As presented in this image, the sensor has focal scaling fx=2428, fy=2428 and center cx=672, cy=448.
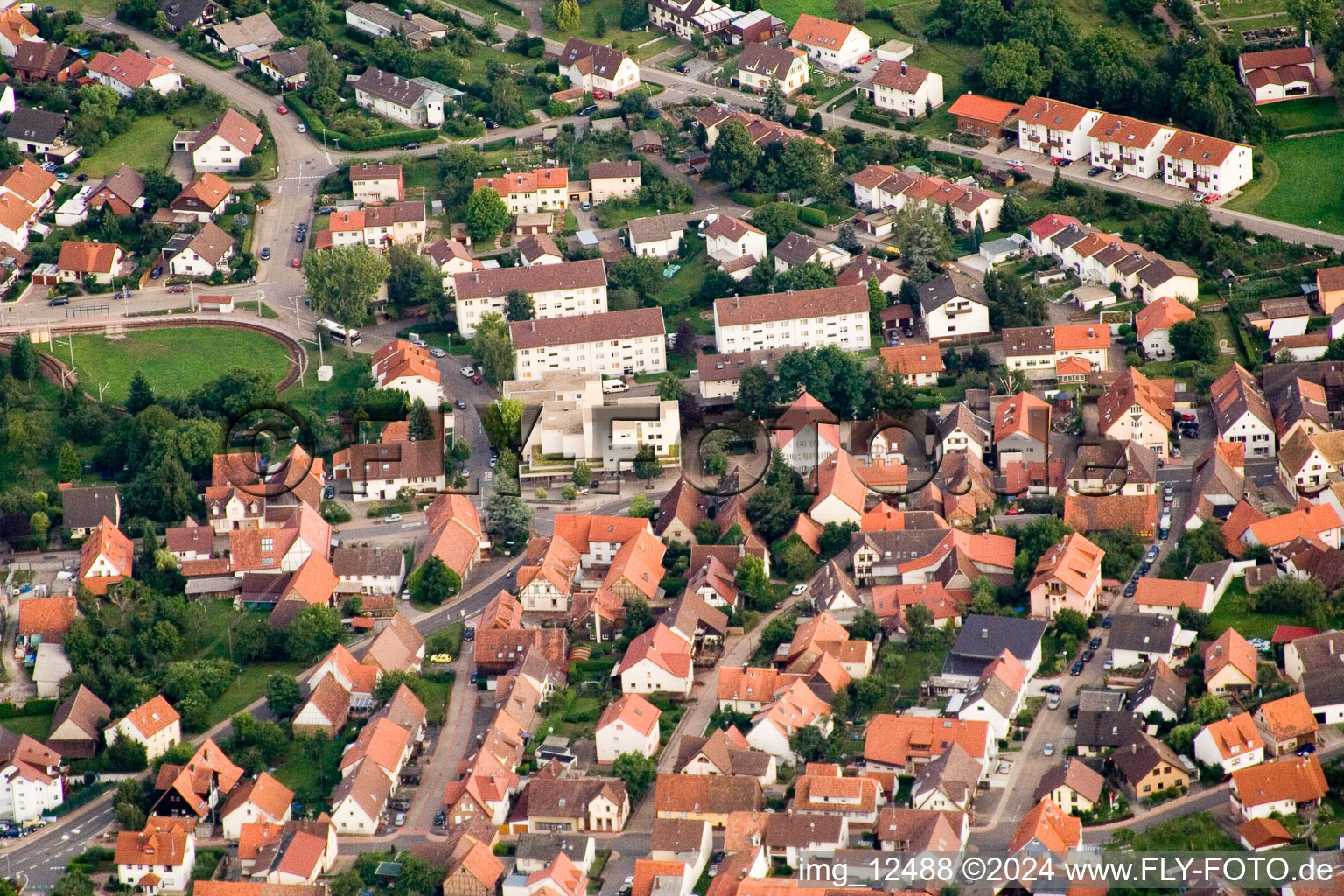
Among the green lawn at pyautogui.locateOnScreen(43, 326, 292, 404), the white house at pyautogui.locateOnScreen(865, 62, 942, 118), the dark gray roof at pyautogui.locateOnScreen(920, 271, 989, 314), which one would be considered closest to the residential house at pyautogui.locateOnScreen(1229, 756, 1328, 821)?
the dark gray roof at pyautogui.locateOnScreen(920, 271, 989, 314)

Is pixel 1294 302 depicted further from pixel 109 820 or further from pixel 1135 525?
pixel 109 820

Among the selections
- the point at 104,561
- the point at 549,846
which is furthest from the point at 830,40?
the point at 549,846

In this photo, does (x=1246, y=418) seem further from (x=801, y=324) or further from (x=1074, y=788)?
(x=1074, y=788)

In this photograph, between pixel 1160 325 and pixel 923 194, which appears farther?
pixel 923 194

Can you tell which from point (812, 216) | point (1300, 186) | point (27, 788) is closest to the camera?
point (27, 788)

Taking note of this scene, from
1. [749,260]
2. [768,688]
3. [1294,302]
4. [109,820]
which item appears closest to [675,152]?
[749,260]

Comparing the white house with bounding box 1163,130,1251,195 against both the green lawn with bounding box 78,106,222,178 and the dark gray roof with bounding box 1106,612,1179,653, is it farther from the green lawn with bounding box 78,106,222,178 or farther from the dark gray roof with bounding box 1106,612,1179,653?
the green lawn with bounding box 78,106,222,178
